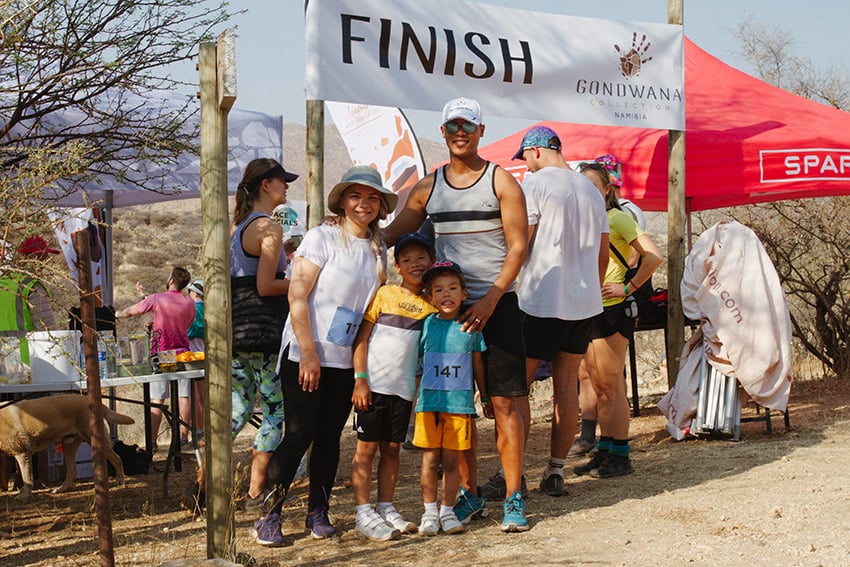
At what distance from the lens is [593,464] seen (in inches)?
257

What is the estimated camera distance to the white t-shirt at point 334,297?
4.87m

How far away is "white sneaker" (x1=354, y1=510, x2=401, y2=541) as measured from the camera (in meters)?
4.89

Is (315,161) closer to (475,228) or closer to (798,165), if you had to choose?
(475,228)

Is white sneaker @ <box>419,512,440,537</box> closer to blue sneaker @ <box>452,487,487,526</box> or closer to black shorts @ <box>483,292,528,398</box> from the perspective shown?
blue sneaker @ <box>452,487,487,526</box>

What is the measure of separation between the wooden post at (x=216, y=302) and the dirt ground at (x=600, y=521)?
301 mm

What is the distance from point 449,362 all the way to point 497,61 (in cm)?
335

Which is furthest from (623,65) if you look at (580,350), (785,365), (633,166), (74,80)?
(74,80)

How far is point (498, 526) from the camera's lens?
513cm

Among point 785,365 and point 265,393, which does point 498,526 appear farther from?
point 785,365

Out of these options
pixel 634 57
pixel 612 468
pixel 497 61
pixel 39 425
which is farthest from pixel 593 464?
pixel 634 57

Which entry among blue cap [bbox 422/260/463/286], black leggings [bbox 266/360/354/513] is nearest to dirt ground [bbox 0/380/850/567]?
black leggings [bbox 266/360/354/513]

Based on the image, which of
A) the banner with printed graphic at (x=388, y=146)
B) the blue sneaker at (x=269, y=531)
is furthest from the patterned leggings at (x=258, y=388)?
the banner with printed graphic at (x=388, y=146)

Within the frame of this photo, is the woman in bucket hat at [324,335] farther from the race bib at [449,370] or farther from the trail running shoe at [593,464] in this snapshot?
the trail running shoe at [593,464]

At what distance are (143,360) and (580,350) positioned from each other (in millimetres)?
2460
